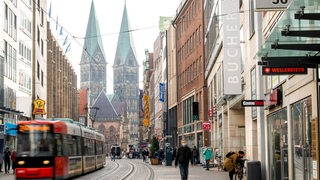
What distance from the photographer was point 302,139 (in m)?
18.3

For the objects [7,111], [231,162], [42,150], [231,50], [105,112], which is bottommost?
[231,162]

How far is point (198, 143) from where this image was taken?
61031 millimetres

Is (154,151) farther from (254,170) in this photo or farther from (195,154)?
(254,170)

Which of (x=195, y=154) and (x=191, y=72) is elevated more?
(x=191, y=72)

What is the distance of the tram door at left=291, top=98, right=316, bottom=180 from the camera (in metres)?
Answer: 17.4

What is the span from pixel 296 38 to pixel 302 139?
4.01 metres

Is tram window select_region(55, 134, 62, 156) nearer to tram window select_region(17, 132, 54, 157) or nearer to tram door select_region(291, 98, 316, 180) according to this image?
tram window select_region(17, 132, 54, 157)

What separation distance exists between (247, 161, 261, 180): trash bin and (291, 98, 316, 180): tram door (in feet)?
17.5

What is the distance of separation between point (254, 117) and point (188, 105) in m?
39.8

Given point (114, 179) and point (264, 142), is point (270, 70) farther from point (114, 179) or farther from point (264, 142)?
point (114, 179)

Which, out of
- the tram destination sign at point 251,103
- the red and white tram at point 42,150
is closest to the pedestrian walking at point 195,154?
the red and white tram at point 42,150

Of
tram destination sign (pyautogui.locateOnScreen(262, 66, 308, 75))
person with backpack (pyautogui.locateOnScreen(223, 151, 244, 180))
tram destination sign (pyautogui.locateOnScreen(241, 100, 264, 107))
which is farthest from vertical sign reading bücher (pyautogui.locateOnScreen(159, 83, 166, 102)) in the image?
tram destination sign (pyautogui.locateOnScreen(262, 66, 308, 75))

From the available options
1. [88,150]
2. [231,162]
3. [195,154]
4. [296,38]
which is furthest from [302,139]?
[195,154]

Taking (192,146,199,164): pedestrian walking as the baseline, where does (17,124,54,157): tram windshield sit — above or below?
above
